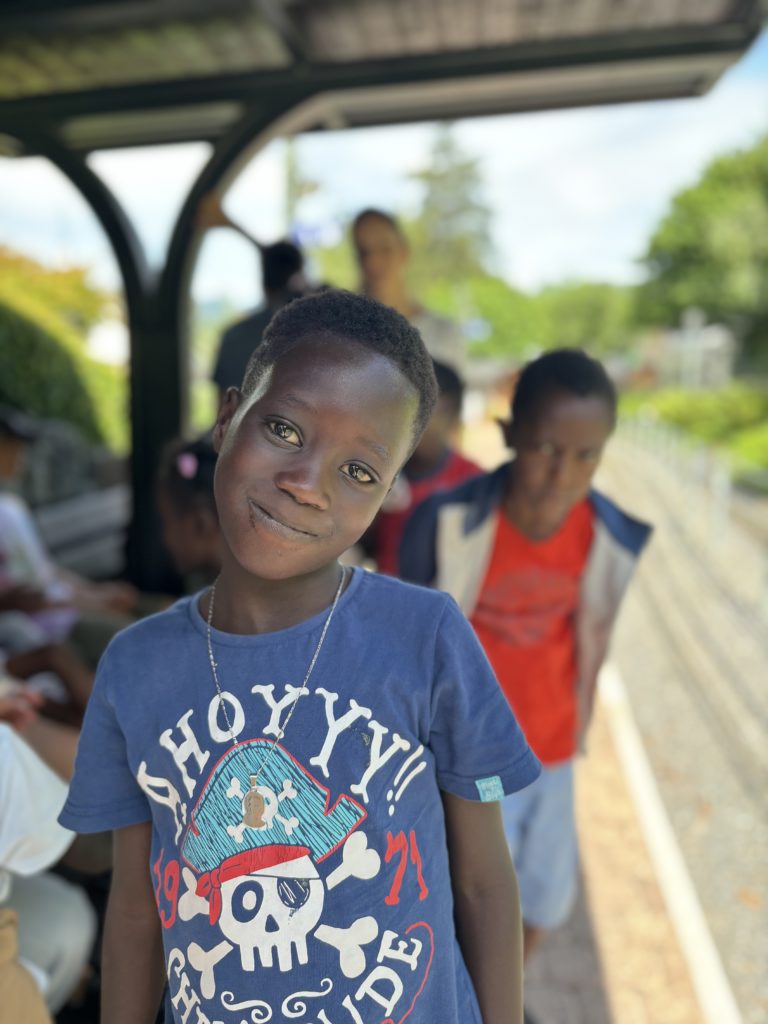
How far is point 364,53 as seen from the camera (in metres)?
4.07

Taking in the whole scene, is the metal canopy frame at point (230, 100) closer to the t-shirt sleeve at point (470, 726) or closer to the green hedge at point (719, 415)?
the t-shirt sleeve at point (470, 726)

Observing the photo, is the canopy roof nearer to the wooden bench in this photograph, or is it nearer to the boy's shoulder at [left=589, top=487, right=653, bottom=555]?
the boy's shoulder at [left=589, top=487, right=653, bottom=555]

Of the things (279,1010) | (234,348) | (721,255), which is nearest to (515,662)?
(279,1010)

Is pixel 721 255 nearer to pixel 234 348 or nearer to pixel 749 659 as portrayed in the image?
pixel 749 659

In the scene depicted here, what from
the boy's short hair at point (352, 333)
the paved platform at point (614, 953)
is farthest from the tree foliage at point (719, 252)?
the boy's short hair at point (352, 333)

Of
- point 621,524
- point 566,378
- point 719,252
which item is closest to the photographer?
point 566,378

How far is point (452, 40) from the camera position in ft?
12.8

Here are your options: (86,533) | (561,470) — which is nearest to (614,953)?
(561,470)

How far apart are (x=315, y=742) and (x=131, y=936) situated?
0.40 m

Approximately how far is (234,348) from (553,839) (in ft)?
6.67

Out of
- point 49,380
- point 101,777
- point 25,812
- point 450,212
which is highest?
point 450,212

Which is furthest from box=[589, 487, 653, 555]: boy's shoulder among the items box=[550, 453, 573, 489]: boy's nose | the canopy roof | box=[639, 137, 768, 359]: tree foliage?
box=[639, 137, 768, 359]: tree foliage

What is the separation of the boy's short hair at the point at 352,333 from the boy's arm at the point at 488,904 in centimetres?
53

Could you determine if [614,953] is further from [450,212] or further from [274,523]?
[450,212]
